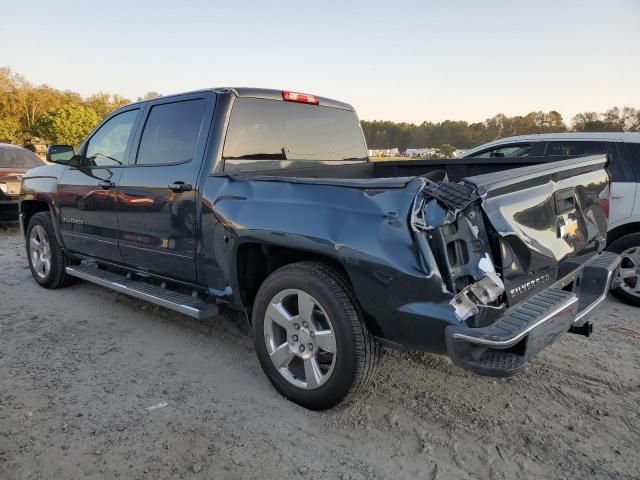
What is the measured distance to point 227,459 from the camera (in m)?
2.44

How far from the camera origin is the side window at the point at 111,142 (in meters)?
4.29

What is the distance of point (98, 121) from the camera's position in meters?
54.8

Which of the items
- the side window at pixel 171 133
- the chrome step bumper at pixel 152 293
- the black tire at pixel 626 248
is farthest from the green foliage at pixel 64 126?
the black tire at pixel 626 248

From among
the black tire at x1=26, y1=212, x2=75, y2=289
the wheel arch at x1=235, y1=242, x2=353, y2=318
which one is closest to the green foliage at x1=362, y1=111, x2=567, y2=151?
the black tire at x1=26, y1=212, x2=75, y2=289

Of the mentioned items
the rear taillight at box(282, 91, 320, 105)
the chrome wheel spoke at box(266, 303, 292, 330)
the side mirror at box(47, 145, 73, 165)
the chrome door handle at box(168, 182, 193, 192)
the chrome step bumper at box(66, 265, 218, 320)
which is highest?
the rear taillight at box(282, 91, 320, 105)

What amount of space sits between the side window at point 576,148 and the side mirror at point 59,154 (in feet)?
18.0

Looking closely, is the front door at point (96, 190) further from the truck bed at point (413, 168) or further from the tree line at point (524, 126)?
the tree line at point (524, 126)

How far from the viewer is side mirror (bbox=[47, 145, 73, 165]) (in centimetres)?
480

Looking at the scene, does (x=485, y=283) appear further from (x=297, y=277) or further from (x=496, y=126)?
(x=496, y=126)

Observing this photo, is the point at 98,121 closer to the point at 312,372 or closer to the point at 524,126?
the point at 524,126

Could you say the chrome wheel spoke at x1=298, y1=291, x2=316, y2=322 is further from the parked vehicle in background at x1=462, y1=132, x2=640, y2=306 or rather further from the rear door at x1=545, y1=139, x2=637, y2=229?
the rear door at x1=545, y1=139, x2=637, y2=229

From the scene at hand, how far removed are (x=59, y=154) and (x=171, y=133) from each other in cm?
183

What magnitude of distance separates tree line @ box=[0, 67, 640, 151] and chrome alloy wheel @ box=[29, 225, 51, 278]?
2932cm

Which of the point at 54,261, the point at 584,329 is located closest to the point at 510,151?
the point at 584,329
